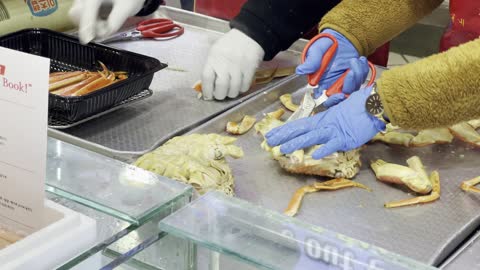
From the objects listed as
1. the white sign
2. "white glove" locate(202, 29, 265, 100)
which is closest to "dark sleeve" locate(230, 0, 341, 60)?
"white glove" locate(202, 29, 265, 100)

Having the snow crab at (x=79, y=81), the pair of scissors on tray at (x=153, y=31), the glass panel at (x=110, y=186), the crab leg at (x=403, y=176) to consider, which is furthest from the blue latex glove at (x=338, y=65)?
the glass panel at (x=110, y=186)

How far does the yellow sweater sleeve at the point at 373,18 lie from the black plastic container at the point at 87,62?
1.70 ft

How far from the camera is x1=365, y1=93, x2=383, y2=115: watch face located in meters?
1.51

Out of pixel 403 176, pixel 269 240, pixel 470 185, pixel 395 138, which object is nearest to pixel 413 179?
pixel 403 176

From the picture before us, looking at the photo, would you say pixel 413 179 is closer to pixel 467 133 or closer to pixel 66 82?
pixel 467 133

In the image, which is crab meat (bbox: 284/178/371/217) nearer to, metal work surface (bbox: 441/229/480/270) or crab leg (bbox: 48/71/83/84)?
metal work surface (bbox: 441/229/480/270)

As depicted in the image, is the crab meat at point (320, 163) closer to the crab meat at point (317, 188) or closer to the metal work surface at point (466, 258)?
the crab meat at point (317, 188)

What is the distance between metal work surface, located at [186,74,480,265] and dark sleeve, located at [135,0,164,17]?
0.69m

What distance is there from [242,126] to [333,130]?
10.5 inches

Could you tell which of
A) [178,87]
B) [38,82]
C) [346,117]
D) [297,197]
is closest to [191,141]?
[297,197]

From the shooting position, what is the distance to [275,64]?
82.7 inches

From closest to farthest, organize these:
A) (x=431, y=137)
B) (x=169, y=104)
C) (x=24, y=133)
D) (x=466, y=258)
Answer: (x=24, y=133) < (x=466, y=258) < (x=431, y=137) < (x=169, y=104)

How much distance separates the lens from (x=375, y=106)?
59.7 inches

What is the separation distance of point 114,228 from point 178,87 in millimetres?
1120
